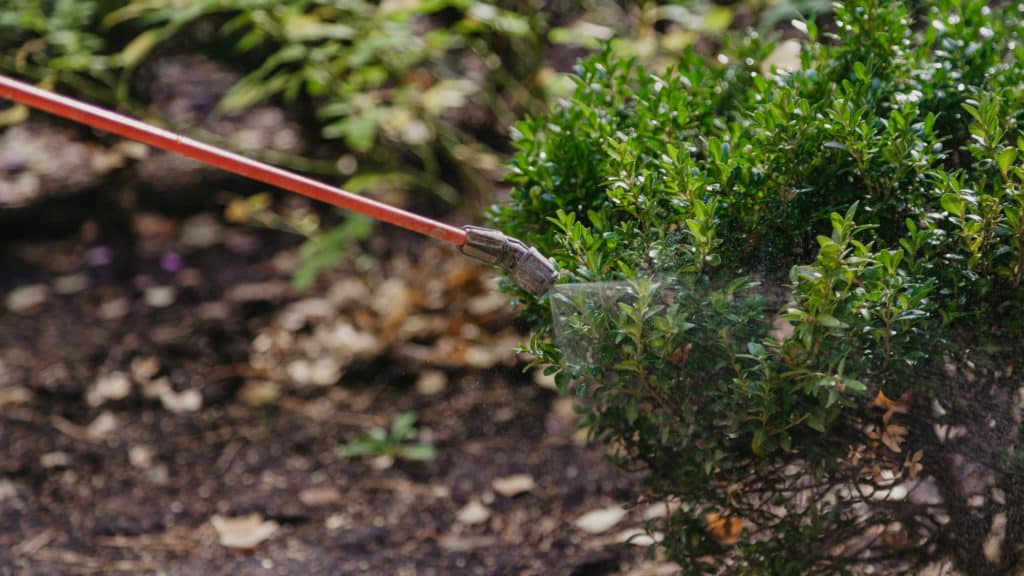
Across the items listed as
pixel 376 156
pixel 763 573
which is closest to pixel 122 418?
pixel 376 156

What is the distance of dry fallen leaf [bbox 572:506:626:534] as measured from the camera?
2418 mm

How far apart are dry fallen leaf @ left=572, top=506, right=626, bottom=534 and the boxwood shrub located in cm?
63

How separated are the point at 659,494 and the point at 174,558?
1.40m

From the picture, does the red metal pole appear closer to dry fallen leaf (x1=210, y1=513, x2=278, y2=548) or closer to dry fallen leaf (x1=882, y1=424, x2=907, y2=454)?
Result: dry fallen leaf (x1=882, y1=424, x2=907, y2=454)

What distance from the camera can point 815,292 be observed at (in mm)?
1323

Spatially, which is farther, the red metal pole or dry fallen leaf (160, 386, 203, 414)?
dry fallen leaf (160, 386, 203, 414)

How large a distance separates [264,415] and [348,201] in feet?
5.96

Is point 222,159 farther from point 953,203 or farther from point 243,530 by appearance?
point 243,530

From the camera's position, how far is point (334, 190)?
149 centimetres

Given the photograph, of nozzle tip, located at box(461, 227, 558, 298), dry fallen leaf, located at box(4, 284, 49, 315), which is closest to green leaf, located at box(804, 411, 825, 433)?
nozzle tip, located at box(461, 227, 558, 298)

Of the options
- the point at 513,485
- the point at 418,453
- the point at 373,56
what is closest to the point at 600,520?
the point at 513,485

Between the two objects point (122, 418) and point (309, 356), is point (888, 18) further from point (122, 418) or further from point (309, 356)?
point (122, 418)

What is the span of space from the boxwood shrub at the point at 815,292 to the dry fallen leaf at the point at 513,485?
2.92 feet

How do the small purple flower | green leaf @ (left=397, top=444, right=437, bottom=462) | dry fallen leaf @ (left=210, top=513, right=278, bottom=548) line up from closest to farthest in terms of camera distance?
dry fallen leaf @ (left=210, top=513, right=278, bottom=548), green leaf @ (left=397, top=444, right=437, bottom=462), the small purple flower
